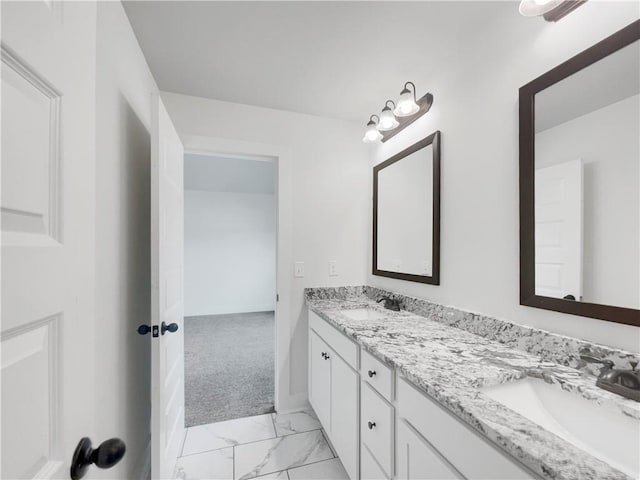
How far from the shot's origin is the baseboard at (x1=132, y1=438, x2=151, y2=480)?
4.75ft

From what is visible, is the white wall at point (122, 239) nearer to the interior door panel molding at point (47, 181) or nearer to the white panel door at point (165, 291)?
the white panel door at point (165, 291)

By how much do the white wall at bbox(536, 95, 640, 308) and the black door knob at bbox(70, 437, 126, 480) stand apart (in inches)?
53.6

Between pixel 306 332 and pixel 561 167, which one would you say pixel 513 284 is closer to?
pixel 561 167

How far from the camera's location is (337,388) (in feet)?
5.08

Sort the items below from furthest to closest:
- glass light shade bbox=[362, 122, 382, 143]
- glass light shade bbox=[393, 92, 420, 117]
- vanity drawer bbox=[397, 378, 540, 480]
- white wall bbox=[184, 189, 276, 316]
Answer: white wall bbox=[184, 189, 276, 316], glass light shade bbox=[362, 122, 382, 143], glass light shade bbox=[393, 92, 420, 117], vanity drawer bbox=[397, 378, 540, 480]

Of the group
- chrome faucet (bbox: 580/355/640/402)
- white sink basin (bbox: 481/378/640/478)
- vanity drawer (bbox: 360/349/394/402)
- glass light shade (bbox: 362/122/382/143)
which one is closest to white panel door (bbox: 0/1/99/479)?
vanity drawer (bbox: 360/349/394/402)

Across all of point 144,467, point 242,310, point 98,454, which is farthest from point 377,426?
point 242,310

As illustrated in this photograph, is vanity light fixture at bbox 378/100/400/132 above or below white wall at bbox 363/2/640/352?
above

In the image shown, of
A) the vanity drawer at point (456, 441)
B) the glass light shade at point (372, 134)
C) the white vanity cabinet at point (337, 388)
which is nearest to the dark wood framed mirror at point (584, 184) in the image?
the vanity drawer at point (456, 441)

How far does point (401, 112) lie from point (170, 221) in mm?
1523

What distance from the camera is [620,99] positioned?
86 cm

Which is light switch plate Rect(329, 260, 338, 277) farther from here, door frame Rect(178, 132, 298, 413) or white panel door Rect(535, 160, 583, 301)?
white panel door Rect(535, 160, 583, 301)

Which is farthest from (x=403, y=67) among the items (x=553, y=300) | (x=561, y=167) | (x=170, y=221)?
(x=170, y=221)

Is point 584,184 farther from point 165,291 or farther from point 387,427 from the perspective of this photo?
point 165,291
